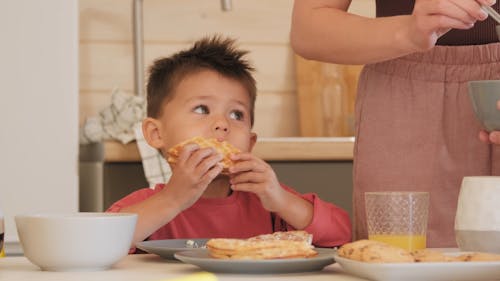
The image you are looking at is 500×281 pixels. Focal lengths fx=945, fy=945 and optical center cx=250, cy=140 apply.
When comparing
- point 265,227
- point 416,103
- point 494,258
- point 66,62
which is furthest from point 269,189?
point 66,62

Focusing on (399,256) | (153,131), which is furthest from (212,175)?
(399,256)

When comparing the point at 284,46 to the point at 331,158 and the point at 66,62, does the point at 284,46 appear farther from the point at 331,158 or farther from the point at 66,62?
the point at 66,62

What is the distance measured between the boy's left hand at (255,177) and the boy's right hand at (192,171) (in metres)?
0.04

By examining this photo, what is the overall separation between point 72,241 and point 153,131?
2.50 ft

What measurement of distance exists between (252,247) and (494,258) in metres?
0.24

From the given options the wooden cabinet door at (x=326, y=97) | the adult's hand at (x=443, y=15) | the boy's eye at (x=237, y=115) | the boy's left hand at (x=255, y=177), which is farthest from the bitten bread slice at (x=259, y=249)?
the wooden cabinet door at (x=326, y=97)

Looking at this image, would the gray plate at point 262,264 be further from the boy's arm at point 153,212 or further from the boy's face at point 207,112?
the boy's face at point 207,112

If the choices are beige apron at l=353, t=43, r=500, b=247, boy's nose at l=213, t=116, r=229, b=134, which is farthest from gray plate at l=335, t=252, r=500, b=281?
boy's nose at l=213, t=116, r=229, b=134

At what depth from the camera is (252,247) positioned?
3.14 ft

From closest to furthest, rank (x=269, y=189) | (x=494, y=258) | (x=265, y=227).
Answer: (x=494, y=258)
(x=269, y=189)
(x=265, y=227)

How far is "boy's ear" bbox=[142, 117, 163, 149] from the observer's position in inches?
68.4

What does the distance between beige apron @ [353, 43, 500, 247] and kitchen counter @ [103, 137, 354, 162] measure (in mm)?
1180

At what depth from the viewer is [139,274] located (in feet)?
3.20

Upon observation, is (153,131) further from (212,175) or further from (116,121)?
(116,121)
